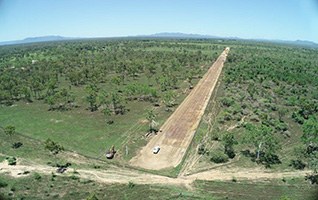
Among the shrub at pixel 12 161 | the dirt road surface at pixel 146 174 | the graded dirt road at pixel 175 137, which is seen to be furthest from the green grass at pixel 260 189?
the shrub at pixel 12 161

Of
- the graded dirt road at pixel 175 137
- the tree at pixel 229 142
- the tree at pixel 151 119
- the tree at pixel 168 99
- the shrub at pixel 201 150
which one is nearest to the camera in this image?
the graded dirt road at pixel 175 137

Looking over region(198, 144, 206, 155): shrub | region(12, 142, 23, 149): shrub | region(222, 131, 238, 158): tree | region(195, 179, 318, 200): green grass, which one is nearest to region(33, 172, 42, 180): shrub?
region(12, 142, 23, 149): shrub

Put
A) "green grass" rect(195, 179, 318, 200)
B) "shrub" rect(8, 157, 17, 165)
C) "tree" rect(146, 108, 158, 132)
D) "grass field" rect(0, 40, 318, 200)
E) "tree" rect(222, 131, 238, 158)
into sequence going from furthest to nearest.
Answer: "tree" rect(146, 108, 158, 132) < "tree" rect(222, 131, 238, 158) < "shrub" rect(8, 157, 17, 165) < "grass field" rect(0, 40, 318, 200) < "green grass" rect(195, 179, 318, 200)

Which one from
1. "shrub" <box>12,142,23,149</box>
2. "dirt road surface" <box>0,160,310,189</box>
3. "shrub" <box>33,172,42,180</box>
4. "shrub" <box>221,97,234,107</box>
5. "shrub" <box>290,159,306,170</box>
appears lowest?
"dirt road surface" <box>0,160,310,189</box>

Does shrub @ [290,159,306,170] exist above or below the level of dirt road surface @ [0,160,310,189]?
above

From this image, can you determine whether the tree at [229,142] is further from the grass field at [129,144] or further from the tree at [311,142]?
the tree at [311,142]

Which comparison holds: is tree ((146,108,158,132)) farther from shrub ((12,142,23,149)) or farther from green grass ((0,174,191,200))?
shrub ((12,142,23,149))
